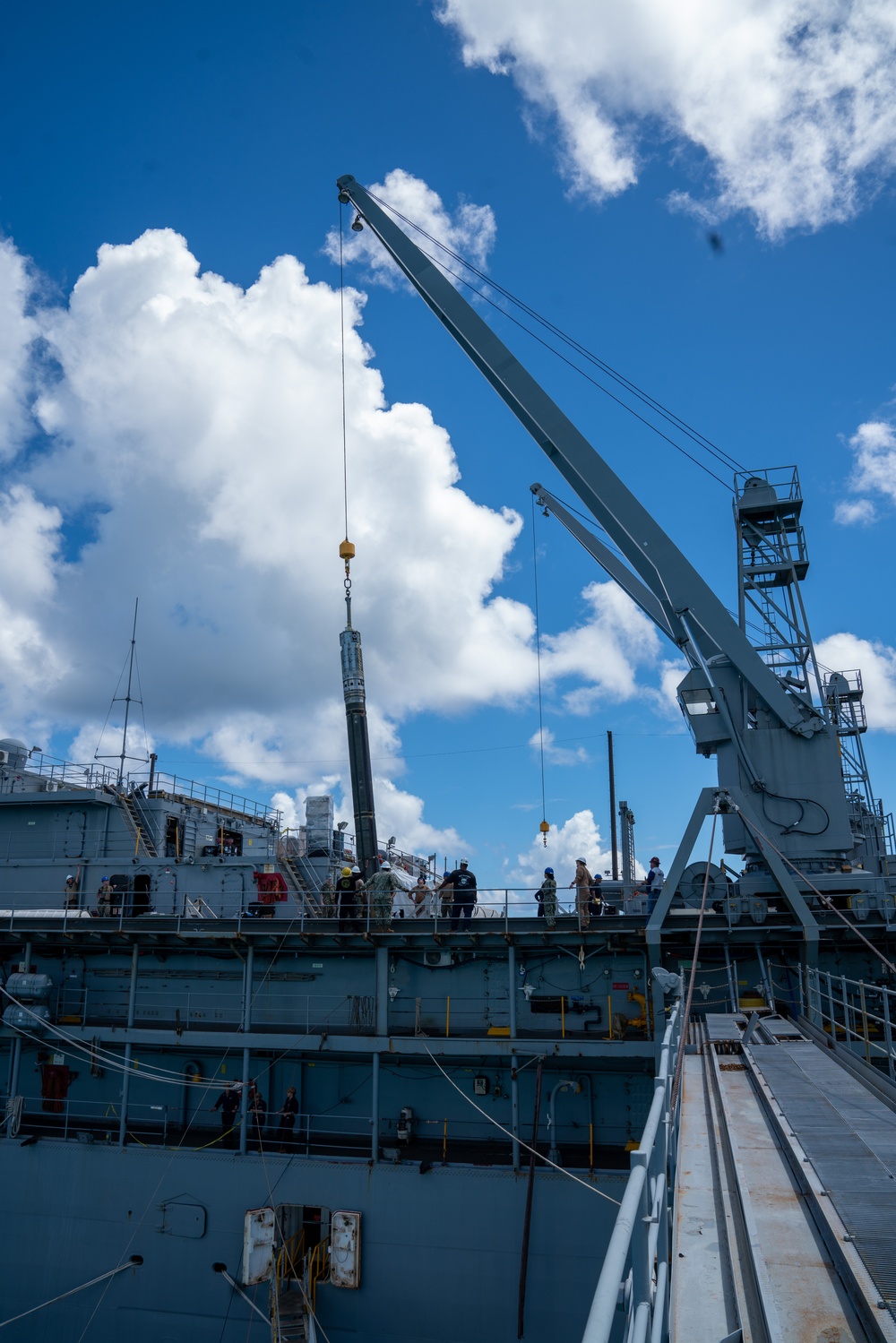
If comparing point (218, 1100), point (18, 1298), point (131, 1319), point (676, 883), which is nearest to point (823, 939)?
point (676, 883)

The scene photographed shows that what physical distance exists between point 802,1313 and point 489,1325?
14.7 m

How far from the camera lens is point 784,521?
20.8m

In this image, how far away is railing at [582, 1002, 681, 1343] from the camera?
8.30ft

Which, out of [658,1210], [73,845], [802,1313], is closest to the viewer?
[802,1313]

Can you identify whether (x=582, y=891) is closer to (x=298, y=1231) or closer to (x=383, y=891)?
(x=383, y=891)

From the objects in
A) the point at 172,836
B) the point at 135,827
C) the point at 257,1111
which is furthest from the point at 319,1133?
the point at 172,836

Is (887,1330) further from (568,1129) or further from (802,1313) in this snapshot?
(568,1129)

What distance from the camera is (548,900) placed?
18328mm

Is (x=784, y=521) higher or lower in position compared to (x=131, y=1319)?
higher

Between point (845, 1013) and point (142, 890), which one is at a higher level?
point (142, 890)

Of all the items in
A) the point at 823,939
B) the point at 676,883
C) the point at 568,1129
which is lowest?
the point at 568,1129

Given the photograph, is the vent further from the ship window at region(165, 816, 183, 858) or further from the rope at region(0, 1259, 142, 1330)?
the ship window at region(165, 816, 183, 858)

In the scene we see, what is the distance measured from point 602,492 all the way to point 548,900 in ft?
29.3

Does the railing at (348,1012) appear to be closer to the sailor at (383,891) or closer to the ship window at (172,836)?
the sailor at (383,891)
